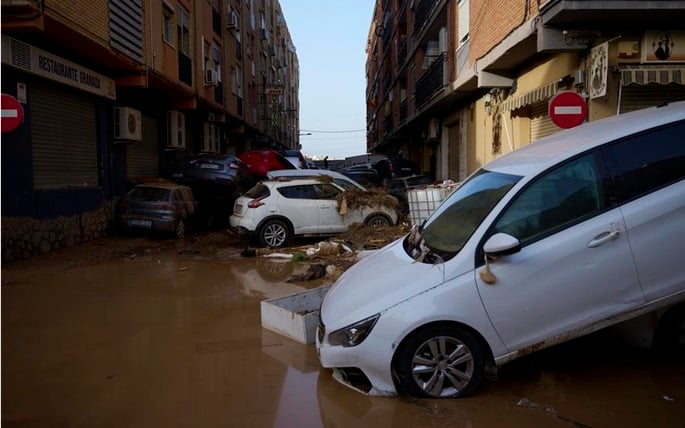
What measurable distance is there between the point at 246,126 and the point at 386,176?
14.6m

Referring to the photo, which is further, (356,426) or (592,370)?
(592,370)

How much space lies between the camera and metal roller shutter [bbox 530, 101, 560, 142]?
37.7ft

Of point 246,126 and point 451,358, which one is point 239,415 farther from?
point 246,126

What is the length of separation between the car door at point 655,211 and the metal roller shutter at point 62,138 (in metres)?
11.1

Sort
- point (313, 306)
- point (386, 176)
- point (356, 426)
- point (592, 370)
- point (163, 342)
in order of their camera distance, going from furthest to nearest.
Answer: point (386, 176)
point (313, 306)
point (163, 342)
point (592, 370)
point (356, 426)

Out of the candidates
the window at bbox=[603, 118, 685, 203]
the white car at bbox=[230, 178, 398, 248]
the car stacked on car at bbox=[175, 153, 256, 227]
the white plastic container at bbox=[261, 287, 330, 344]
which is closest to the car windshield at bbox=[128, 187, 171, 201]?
the white car at bbox=[230, 178, 398, 248]

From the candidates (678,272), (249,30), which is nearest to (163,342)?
(678,272)

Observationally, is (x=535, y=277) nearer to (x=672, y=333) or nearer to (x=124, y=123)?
(x=672, y=333)

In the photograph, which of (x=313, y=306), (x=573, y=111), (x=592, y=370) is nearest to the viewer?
(x=592, y=370)

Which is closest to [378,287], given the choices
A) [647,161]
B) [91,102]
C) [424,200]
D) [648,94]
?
[647,161]

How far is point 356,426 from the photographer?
12.4 ft

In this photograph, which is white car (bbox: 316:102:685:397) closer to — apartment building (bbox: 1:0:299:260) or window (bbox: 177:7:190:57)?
apartment building (bbox: 1:0:299:260)

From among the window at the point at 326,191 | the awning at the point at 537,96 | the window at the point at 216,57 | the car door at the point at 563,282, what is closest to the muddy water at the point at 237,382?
the car door at the point at 563,282

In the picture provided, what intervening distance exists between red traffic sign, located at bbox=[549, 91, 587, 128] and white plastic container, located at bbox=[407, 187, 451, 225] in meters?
3.65
